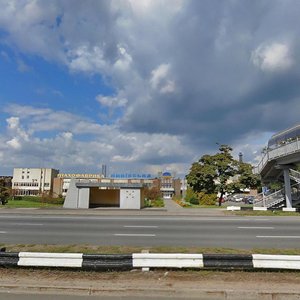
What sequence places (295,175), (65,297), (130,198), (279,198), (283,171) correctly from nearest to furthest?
1. (65,297)
2. (295,175)
3. (283,171)
4. (130,198)
5. (279,198)

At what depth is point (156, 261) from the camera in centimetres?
677

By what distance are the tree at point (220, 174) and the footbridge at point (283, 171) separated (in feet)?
6.02

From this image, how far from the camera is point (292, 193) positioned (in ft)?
108

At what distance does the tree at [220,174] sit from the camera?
37.8m

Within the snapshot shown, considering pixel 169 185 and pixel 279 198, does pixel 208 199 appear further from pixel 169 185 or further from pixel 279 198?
pixel 169 185

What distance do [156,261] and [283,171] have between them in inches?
1142

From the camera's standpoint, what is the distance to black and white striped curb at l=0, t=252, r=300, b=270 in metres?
6.69

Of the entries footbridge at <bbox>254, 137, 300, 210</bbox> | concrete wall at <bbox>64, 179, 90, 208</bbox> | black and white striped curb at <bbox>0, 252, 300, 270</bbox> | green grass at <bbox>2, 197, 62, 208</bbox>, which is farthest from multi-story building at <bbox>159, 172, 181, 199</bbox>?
black and white striped curb at <bbox>0, 252, 300, 270</bbox>

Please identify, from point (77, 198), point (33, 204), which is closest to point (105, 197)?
point (33, 204)

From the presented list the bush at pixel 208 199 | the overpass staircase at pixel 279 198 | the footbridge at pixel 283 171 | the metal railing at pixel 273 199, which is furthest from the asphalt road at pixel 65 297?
the bush at pixel 208 199

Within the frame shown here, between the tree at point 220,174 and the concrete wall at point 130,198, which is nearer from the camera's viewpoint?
the concrete wall at point 130,198

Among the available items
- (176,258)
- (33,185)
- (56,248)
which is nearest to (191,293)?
(176,258)

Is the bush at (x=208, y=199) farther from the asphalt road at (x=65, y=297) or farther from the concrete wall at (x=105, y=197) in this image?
the asphalt road at (x=65, y=297)

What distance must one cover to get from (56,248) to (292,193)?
1149 inches
